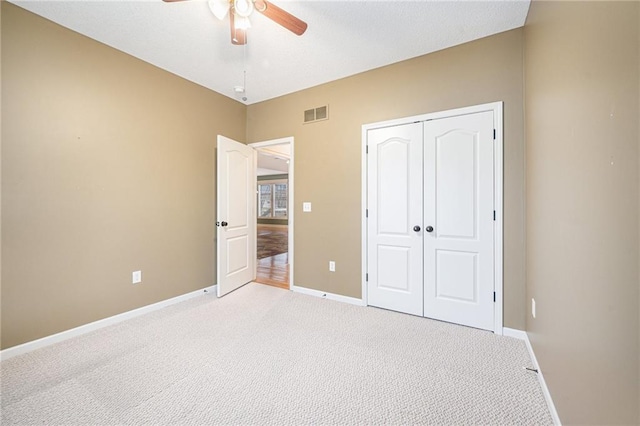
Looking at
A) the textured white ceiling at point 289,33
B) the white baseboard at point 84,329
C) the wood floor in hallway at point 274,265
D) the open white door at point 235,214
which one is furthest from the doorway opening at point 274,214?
the white baseboard at point 84,329

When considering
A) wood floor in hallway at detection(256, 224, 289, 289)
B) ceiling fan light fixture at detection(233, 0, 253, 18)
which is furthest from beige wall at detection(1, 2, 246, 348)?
ceiling fan light fixture at detection(233, 0, 253, 18)

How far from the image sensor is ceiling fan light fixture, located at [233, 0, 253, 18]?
1.73 meters

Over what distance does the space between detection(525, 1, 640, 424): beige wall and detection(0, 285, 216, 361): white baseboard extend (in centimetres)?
349

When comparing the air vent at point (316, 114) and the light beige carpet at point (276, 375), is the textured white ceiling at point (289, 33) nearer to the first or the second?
the air vent at point (316, 114)

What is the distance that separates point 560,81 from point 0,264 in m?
3.92

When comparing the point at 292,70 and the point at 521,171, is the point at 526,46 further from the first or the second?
the point at 292,70

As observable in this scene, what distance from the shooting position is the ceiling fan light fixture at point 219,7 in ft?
5.61

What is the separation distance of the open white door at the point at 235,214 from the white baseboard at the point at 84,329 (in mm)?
537

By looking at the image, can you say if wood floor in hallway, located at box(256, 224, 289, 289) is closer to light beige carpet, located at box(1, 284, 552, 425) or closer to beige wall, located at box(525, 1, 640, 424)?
light beige carpet, located at box(1, 284, 552, 425)

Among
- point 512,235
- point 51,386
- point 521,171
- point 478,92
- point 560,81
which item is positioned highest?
point 478,92

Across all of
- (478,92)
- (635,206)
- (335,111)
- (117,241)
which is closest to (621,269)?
(635,206)

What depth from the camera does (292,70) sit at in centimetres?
307

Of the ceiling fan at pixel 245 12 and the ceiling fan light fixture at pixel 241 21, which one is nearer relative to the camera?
the ceiling fan at pixel 245 12

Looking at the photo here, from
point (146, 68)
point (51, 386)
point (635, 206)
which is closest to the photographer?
point (635, 206)
